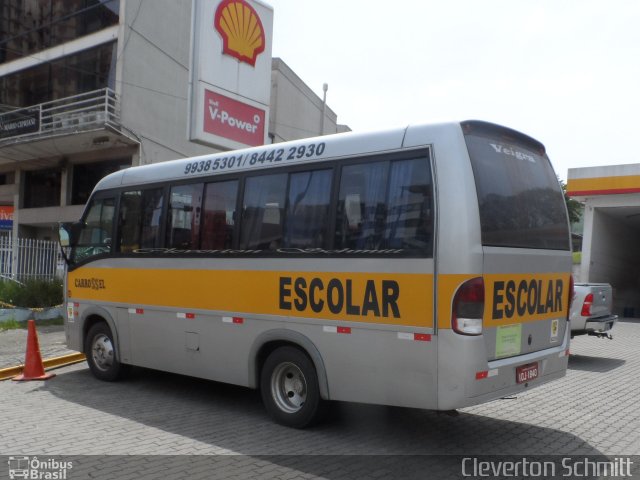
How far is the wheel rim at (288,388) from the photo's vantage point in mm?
5867

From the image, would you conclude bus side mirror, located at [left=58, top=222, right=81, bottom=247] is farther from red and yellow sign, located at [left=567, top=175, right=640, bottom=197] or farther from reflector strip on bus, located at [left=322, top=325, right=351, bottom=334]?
red and yellow sign, located at [left=567, top=175, right=640, bottom=197]

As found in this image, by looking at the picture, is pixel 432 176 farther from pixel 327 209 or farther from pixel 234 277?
pixel 234 277

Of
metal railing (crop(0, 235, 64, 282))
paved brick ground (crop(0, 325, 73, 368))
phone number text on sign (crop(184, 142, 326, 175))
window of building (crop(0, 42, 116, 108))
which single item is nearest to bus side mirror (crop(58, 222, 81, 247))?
paved brick ground (crop(0, 325, 73, 368))

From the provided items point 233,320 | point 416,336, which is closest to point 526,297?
point 416,336

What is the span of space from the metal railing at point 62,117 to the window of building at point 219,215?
12.2 m

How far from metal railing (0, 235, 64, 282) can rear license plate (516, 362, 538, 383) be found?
12.6 m

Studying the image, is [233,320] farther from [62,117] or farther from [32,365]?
[62,117]

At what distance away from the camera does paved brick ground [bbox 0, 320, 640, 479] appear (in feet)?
15.7

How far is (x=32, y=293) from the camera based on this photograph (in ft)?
46.2

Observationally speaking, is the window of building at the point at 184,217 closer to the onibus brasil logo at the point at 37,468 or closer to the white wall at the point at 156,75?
the onibus brasil logo at the point at 37,468

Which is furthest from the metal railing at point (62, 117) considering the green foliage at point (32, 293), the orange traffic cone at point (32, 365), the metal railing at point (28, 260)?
the orange traffic cone at point (32, 365)

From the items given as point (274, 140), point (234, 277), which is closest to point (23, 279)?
point (234, 277)

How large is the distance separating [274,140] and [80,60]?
1146 centimetres

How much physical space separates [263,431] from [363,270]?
199cm
